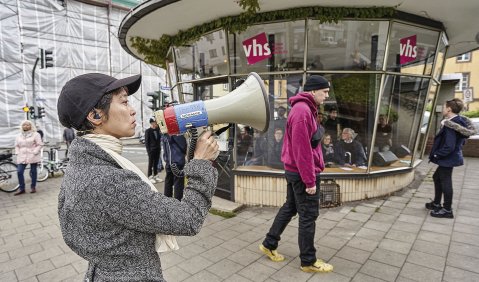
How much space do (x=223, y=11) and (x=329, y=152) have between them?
10.2 feet

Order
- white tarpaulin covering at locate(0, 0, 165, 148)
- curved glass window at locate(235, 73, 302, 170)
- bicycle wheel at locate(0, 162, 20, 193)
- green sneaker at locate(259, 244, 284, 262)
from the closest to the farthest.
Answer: green sneaker at locate(259, 244, 284, 262) → curved glass window at locate(235, 73, 302, 170) → bicycle wheel at locate(0, 162, 20, 193) → white tarpaulin covering at locate(0, 0, 165, 148)

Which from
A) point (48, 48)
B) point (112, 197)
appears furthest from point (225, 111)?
point (48, 48)

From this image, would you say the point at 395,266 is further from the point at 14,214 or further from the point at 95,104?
the point at 14,214

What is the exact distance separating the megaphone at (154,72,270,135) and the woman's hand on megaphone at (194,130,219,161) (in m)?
0.11

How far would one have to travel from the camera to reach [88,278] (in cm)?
126

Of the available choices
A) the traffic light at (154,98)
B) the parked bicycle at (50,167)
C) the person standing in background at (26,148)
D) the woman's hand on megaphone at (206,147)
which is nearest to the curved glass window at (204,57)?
the person standing in background at (26,148)

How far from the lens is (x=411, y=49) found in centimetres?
573

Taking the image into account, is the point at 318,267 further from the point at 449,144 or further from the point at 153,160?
the point at 153,160

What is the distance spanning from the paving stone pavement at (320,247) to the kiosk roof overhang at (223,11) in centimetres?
339

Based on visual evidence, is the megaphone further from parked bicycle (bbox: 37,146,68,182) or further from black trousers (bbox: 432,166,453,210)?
parked bicycle (bbox: 37,146,68,182)

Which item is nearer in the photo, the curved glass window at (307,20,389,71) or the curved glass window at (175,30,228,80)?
the curved glass window at (307,20,389,71)

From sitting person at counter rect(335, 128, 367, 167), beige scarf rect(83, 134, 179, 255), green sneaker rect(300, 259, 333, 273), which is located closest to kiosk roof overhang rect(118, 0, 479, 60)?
sitting person at counter rect(335, 128, 367, 167)

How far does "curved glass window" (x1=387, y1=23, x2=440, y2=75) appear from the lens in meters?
5.41

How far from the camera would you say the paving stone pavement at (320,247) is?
3.14 m
